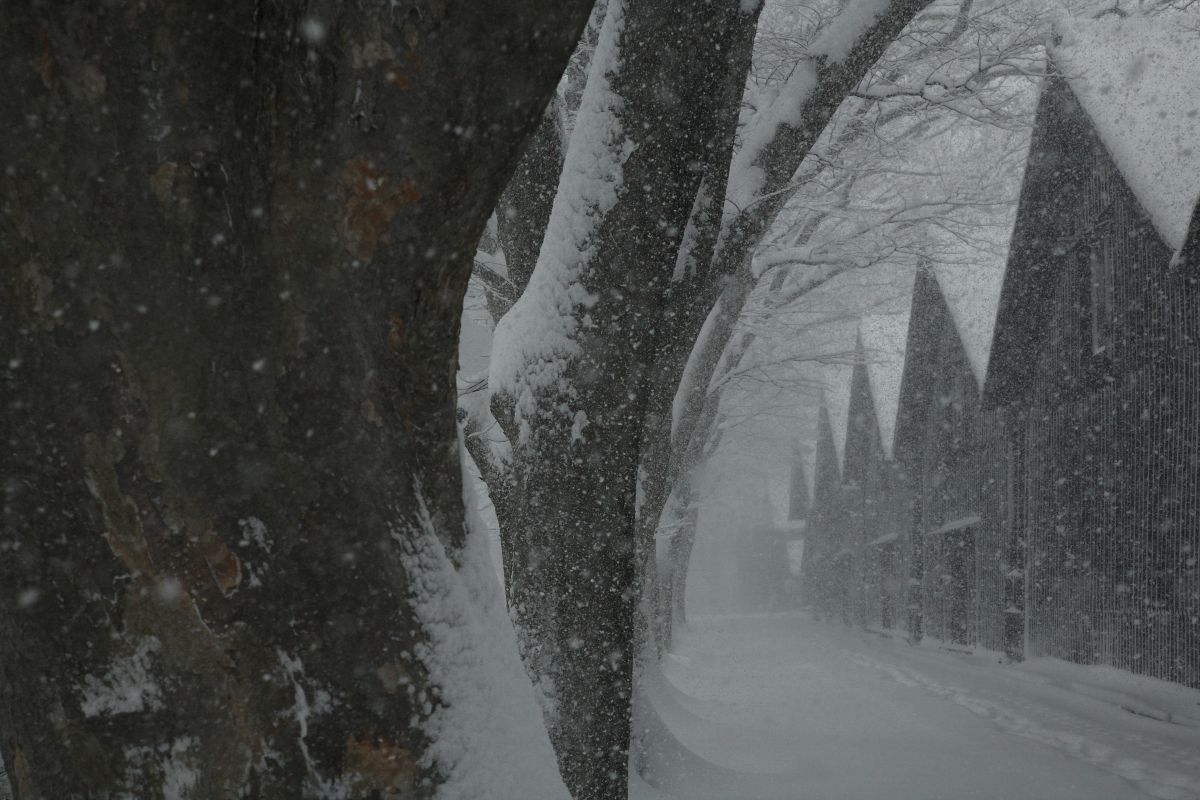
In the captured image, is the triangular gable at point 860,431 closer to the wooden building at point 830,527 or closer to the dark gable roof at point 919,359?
the wooden building at point 830,527

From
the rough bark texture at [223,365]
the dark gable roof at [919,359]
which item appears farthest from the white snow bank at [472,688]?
the dark gable roof at [919,359]

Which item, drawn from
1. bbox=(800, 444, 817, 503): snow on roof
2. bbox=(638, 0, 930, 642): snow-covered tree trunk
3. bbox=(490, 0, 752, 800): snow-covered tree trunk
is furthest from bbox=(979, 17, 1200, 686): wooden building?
bbox=(800, 444, 817, 503): snow on roof

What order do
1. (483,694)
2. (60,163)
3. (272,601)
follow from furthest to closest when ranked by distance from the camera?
(483,694)
(272,601)
(60,163)

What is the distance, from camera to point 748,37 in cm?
396

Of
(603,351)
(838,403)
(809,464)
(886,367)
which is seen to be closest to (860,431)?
(886,367)

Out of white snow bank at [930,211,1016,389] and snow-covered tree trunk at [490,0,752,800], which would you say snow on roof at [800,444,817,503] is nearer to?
white snow bank at [930,211,1016,389]

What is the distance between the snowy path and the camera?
22.9ft

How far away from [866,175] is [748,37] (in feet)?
29.7

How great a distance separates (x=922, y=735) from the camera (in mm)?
9453

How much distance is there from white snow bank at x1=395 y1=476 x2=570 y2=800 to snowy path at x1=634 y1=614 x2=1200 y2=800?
4.86 meters

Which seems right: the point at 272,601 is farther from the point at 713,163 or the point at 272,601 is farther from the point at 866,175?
the point at 866,175

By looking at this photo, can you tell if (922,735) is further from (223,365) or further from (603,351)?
(223,365)

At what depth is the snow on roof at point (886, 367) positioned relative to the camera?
83.4 feet

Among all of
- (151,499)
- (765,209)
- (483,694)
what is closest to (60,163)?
(151,499)
